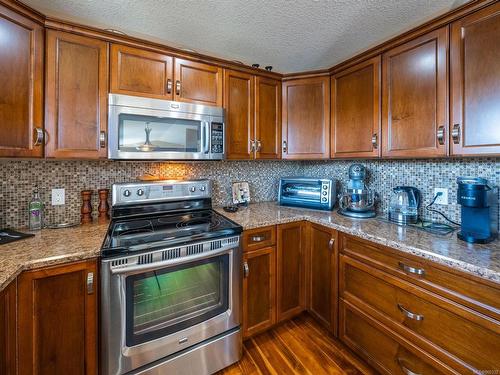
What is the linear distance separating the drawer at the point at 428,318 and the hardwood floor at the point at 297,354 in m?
0.41

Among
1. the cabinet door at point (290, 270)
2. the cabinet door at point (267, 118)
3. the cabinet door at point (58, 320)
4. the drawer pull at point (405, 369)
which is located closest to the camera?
the cabinet door at point (58, 320)

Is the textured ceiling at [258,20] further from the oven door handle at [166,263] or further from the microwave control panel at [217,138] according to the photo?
the oven door handle at [166,263]

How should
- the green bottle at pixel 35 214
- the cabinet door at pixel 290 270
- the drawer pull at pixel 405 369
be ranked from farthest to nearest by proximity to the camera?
the cabinet door at pixel 290 270
the green bottle at pixel 35 214
the drawer pull at pixel 405 369

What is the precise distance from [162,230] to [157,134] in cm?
66

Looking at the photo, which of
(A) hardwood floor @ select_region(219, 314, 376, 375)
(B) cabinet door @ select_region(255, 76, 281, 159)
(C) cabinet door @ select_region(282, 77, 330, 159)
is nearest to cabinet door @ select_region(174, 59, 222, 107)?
(B) cabinet door @ select_region(255, 76, 281, 159)

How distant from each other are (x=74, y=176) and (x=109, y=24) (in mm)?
1094

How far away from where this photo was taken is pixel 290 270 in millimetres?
1875

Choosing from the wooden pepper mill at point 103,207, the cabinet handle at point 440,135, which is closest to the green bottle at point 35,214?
the wooden pepper mill at point 103,207

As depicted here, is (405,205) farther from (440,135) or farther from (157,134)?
(157,134)

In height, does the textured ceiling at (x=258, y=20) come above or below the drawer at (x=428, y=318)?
above

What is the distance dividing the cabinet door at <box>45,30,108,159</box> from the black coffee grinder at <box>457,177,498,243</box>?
2.12 metres

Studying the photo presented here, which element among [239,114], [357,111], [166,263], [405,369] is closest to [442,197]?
[357,111]

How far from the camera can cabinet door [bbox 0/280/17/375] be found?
2.94 feet

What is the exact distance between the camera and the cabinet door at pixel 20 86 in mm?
1143
